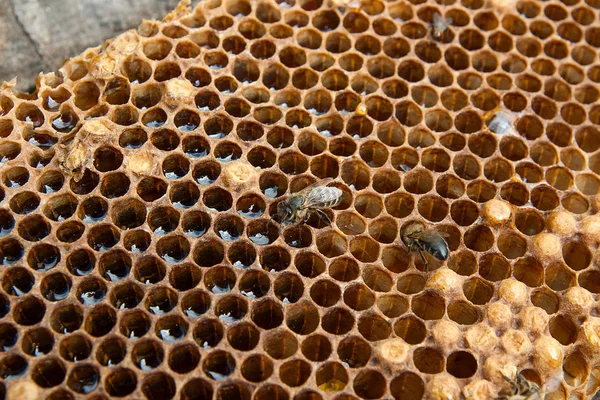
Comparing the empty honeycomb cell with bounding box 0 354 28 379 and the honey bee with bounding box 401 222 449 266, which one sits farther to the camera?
the honey bee with bounding box 401 222 449 266

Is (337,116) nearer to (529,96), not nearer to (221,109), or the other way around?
(221,109)

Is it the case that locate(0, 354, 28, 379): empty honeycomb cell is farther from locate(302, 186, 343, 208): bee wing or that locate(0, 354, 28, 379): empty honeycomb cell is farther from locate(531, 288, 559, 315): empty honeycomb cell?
locate(531, 288, 559, 315): empty honeycomb cell

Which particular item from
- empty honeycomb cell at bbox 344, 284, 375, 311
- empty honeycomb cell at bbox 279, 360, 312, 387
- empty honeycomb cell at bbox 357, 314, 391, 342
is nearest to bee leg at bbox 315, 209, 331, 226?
empty honeycomb cell at bbox 344, 284, 375, 311

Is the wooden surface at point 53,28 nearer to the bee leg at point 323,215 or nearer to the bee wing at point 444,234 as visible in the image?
the bee leg at point 323,215

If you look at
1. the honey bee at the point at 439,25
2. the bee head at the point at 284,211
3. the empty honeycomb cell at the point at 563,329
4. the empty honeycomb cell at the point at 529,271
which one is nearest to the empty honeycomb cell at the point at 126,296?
the bee head at the point at 284,211

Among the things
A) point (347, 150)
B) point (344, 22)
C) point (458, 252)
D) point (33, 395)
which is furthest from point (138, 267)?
point (344, 22)

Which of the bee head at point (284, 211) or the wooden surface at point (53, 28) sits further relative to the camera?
the wooden surface at point (53, 28)

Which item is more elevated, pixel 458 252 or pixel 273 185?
pixel 273 185

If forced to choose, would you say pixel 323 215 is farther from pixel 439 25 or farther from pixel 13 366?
pixel 13 366
